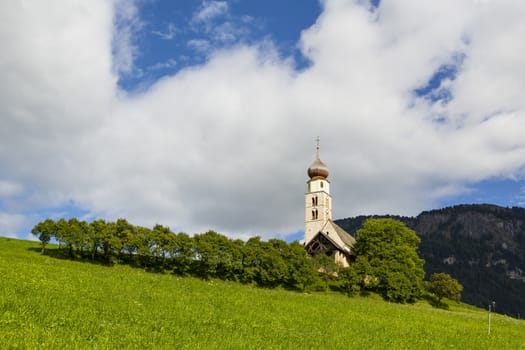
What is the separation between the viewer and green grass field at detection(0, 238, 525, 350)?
11.8m

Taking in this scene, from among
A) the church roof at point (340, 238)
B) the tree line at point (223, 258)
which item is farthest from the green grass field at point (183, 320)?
the church roof at point (340, 238)

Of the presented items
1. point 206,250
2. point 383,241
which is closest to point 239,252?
point 206,250

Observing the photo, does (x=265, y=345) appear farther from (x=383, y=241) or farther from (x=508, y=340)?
(x=383, y=241)

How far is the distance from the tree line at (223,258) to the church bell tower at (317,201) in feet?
104

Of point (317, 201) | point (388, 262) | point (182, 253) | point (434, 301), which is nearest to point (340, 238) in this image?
point (317, 201)

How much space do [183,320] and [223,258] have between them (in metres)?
57.8

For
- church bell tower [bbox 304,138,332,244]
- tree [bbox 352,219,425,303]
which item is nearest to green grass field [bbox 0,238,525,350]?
tree [bbox 352,219,425,303]

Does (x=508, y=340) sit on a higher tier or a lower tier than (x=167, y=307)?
lower

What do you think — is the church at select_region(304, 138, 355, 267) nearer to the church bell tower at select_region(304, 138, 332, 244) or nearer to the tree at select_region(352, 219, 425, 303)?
the church bell tower at select_region(304, 138, 332, 244)

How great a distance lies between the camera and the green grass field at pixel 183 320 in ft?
38.7

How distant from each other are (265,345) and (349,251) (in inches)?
3531

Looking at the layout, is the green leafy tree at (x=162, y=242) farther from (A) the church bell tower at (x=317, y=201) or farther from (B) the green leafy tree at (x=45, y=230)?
(A) the church bell tower at (x=317, y=201)

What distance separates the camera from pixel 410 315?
27.3 metres

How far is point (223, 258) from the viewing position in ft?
238
